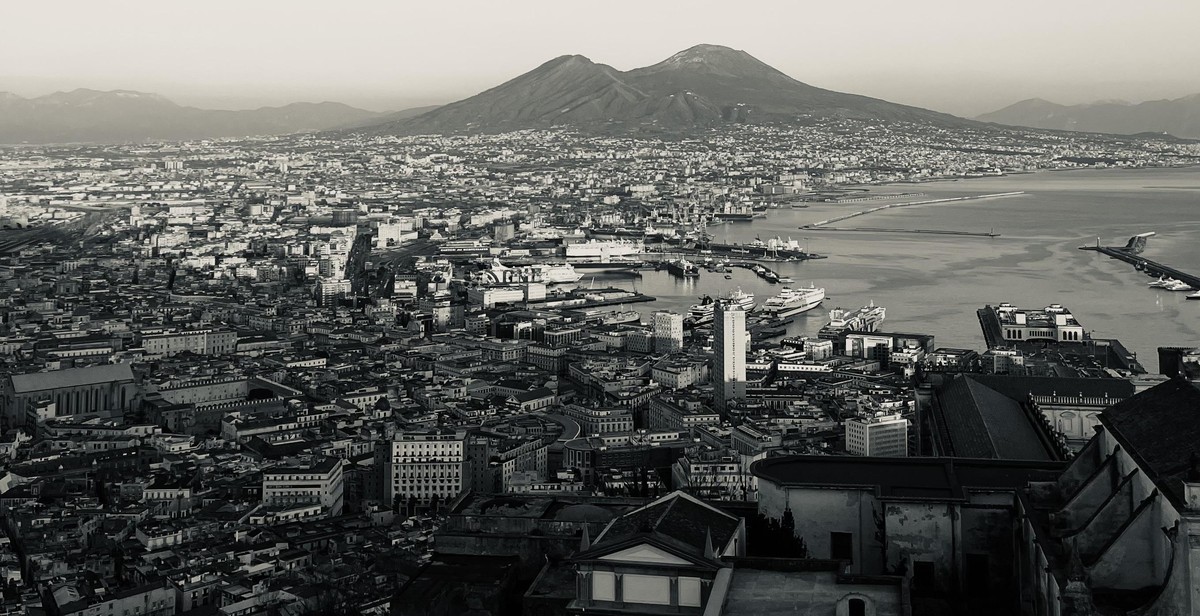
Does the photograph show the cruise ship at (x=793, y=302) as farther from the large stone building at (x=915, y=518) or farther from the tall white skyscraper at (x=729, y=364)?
the large stone building at (x=915, y=518)

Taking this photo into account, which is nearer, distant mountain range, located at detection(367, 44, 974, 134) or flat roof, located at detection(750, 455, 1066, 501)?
flat roof, located at detection(750, 455, 1066, 501)

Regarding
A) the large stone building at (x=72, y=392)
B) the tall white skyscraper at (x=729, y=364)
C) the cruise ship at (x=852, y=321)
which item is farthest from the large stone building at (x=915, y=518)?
the cruise ship at (x=852, y=321)

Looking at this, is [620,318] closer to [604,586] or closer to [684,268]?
[684,268]

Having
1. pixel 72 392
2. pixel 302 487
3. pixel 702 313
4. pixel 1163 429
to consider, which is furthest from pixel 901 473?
pixel 702 313

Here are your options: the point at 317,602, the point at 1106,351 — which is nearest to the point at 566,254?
the point at 1106,351

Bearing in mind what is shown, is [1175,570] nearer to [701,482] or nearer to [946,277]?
[701,482]

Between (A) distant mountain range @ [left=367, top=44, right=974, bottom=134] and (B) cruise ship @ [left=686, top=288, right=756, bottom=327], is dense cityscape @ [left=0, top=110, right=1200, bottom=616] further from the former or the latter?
(A) distant mountain range @ [left=367, top=44, right=974, bottom=134]

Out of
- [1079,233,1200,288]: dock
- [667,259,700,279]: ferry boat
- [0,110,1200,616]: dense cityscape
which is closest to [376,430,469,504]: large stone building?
[0,110,1200,616]: dense cityscape
